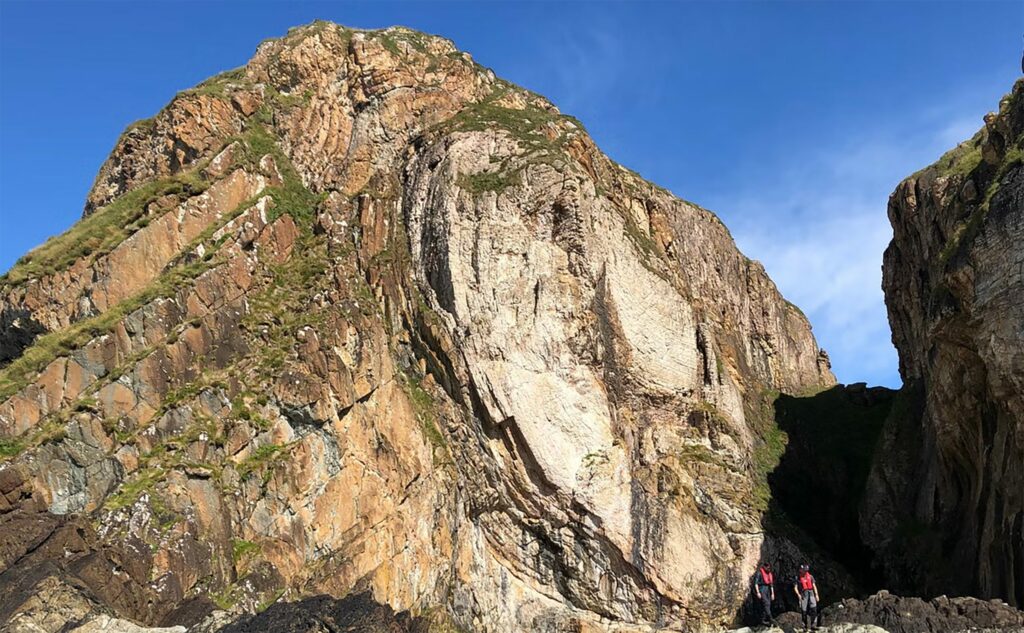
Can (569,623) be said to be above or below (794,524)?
below

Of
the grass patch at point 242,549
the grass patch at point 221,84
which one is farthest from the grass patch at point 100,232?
the grass patch at point 242,549

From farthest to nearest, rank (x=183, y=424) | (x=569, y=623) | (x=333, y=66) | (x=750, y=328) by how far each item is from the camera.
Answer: (x=750, y=328)
(x=333, y=66)
(x=569, y=623)
(x=183, y=424)

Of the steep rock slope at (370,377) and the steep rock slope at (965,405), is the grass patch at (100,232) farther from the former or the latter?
the steep rock slope at (965,405)

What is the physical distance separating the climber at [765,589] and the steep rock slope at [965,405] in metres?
4.85

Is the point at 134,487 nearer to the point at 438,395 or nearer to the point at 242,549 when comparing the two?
the point at 242,549

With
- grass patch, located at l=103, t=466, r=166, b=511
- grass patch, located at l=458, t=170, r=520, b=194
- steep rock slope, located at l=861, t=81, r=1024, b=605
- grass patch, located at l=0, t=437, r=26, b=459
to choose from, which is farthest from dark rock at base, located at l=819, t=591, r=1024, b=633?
grass patch, located at l=0, t=437, r=26, b=459

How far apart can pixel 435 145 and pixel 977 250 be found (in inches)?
822

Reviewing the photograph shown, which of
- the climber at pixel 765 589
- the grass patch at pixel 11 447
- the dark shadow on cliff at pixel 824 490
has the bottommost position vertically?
the climber at pixel 765 589

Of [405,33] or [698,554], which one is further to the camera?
[405,33]

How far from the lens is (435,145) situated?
124ft

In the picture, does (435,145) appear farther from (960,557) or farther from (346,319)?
(960,557)

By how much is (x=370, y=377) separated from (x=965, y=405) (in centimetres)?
1896

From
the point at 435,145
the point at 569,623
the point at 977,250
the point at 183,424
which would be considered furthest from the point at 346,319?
the point at 977,250

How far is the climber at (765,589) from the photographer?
2948 centimetres
